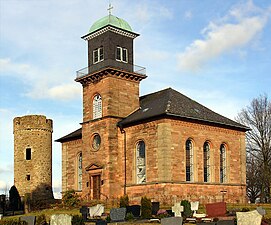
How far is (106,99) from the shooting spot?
4466 centimetres

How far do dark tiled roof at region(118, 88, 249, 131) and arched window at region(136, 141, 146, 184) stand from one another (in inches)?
84.0

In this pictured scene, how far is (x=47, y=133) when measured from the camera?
2355 inches

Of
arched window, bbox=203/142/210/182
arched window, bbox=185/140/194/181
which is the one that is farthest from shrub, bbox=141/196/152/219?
arched window, bbox=203/142/210/182

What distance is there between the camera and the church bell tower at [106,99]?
144ft

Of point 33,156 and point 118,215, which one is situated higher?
point 33,156

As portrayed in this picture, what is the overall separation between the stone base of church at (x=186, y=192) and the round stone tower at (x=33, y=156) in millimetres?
17463

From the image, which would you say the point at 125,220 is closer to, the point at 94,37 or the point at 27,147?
the point at 94,37

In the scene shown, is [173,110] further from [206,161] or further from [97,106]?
[97,106]

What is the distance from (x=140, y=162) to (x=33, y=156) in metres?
19.0

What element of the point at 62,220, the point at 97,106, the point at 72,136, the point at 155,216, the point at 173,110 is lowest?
the point at 155,216

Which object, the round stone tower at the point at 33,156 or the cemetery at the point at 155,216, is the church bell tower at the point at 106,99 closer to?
the cemetery at the point at 155,216

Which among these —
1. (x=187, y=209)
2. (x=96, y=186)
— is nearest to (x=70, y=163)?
(x=96, y=186)

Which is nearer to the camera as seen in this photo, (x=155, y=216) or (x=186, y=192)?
(x=155, y=216)

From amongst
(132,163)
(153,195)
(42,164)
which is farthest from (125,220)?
(42,164)
